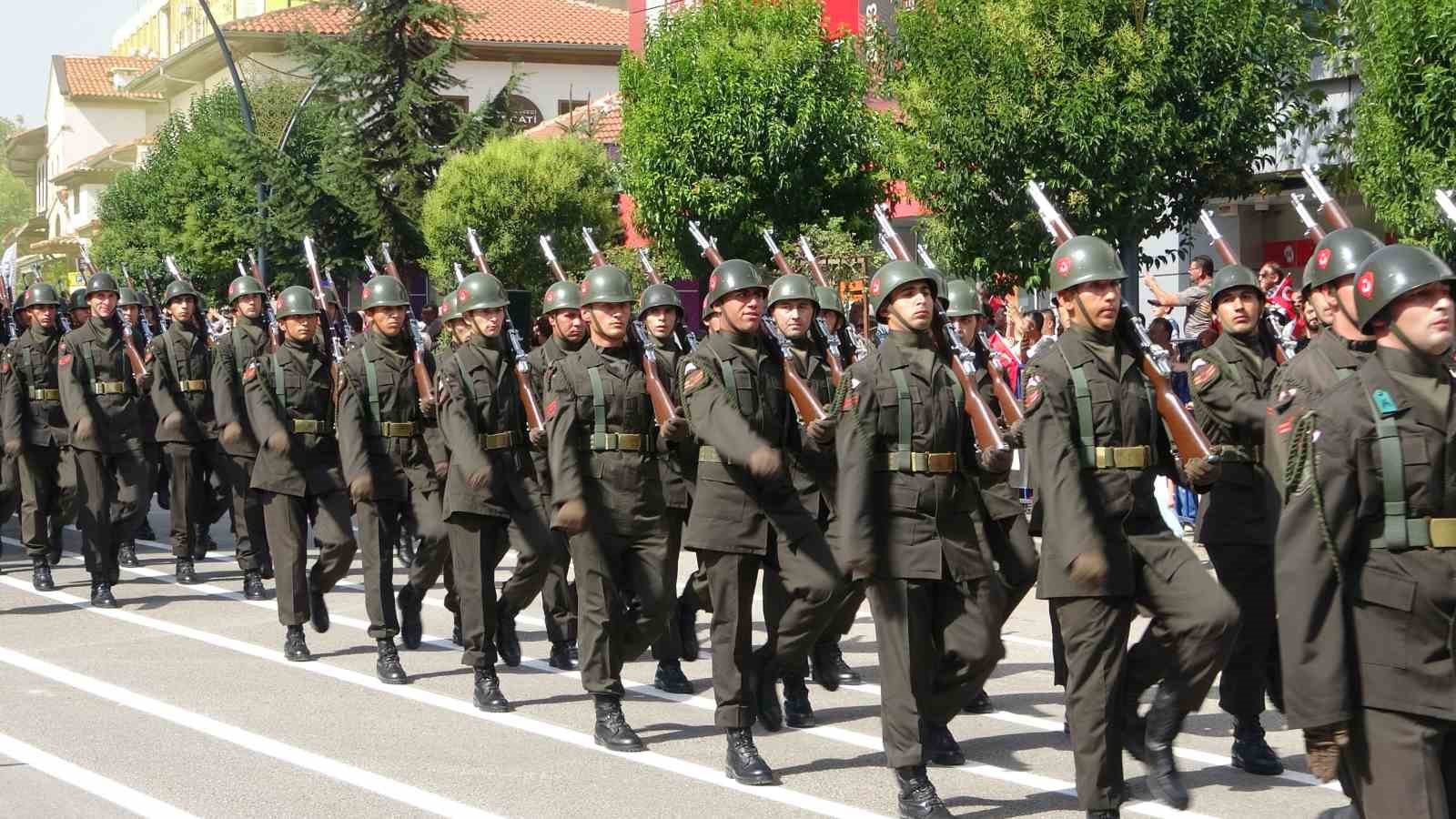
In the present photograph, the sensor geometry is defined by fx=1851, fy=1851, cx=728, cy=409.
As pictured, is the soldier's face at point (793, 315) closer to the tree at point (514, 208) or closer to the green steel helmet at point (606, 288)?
the green steel helmet at point (606, 288)

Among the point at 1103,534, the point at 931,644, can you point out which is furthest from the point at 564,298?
the point at 1103,534

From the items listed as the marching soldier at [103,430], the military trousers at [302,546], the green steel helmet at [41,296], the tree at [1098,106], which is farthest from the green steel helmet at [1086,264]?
the tree at [1098,106]

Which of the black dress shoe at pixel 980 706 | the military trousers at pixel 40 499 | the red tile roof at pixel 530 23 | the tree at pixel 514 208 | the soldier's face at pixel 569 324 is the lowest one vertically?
the black dress shoe at pixel 980 706

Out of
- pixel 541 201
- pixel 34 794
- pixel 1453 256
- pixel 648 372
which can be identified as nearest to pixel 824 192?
pixel 541 201

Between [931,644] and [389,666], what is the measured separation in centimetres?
384

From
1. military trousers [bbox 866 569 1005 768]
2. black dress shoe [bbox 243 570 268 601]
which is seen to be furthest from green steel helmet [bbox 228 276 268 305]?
military trousers [bbox 866 569 1005 768]

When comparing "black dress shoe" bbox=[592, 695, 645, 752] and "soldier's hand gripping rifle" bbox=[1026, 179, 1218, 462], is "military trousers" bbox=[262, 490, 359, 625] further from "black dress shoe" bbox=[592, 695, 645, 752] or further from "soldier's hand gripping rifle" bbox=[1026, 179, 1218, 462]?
"soldier's hand gripping rifle" bbox=[1026, 179, 1218, 462]

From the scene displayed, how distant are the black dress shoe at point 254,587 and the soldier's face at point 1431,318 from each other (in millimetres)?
9895

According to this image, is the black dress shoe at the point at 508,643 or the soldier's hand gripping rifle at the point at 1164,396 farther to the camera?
→ the black dress shoe at the point at 508,643

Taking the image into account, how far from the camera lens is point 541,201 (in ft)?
102

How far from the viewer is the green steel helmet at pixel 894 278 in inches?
285

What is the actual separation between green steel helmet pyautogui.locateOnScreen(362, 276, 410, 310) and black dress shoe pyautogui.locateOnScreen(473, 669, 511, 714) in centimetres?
239

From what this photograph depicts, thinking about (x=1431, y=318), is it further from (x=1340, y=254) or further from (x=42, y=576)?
(x=42, y=576)

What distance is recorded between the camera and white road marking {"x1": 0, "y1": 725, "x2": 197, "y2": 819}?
709 centimetres
